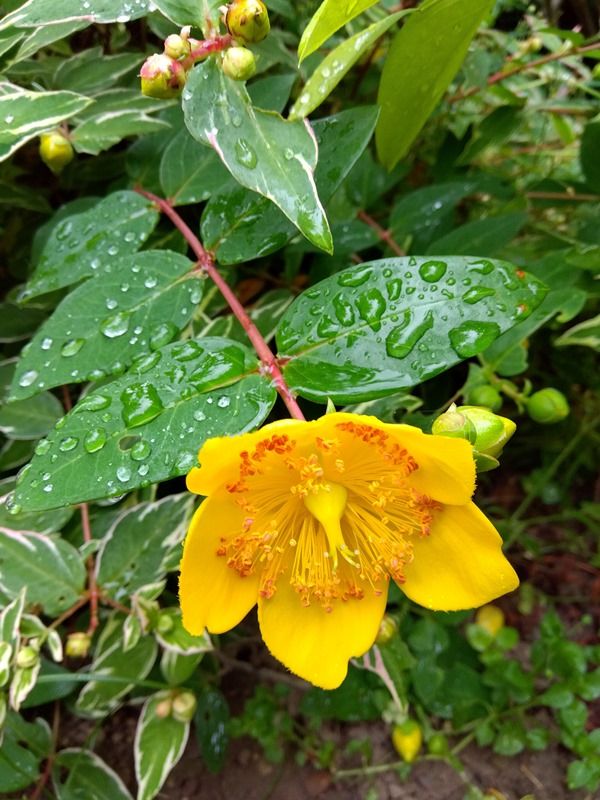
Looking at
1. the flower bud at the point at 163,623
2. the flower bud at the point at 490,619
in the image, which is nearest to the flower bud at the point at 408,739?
the flower bud at the point at 490,619

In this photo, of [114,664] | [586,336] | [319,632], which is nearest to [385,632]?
[319,632]

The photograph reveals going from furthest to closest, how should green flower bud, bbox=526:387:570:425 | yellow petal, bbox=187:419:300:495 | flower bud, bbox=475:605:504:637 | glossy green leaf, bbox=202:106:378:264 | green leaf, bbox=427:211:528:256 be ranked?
flower bud, bbox=475:605:504:637 < green leaf, bbox=427:211:528:256 < green flower bud, bbox=526:387:570:425 < glossy green leaf, bbox=202:106:378:264 < yellow petal, bbox=187:419:300:495

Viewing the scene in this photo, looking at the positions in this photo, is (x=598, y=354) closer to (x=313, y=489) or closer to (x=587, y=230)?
(x=587, y=230)

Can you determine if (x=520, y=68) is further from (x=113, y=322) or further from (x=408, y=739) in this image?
(x=408, y=739)

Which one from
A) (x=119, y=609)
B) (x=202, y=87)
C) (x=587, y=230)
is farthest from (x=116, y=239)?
(x=587, y=230)

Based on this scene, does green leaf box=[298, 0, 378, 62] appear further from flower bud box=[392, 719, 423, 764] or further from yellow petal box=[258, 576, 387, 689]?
flower bud box=[392, 719, 423, 764]

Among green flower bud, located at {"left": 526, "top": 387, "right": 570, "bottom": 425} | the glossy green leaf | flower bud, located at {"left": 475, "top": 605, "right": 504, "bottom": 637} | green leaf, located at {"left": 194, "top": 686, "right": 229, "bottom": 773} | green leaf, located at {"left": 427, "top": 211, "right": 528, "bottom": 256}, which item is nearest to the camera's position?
the glossy green leaf

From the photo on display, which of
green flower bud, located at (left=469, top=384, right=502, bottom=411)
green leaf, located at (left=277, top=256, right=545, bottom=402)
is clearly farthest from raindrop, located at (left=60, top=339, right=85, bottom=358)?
green flower bud, located at (left=469, top=384, right=502, bottom=411)
